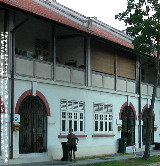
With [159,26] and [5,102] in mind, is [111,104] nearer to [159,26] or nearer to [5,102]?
[159,26]

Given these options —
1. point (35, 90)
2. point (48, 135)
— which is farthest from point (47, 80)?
point (48, 135)

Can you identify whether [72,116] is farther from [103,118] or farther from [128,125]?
[128,125]

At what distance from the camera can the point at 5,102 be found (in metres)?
18.4

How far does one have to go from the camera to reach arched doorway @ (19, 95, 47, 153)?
21016mm

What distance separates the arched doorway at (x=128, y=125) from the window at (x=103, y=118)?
2288 mm

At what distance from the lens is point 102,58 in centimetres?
2644

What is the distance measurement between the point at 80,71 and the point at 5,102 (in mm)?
6833

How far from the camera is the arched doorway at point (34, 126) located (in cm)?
2102

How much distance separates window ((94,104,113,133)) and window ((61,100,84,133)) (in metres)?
1.62

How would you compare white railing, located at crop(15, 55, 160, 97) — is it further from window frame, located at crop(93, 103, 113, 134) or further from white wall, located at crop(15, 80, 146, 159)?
window frame, located at crop(93, 103, 113, 134)

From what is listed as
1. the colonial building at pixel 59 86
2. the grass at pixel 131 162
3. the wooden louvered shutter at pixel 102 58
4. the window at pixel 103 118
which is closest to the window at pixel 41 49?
the colonial building at pixel 59 86

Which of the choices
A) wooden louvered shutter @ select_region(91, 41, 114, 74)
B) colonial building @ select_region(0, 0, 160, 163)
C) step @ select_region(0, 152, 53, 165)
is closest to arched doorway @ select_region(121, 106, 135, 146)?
colonial building @ select_region(0, 0, 160, 163)

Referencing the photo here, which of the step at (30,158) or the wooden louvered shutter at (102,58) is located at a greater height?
the wooden louvered shutter at (102,58)

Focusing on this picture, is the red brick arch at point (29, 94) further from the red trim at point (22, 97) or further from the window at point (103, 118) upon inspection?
the window at point (103, 118)
